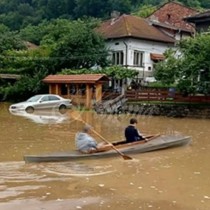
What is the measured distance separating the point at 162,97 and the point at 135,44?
36.8ft

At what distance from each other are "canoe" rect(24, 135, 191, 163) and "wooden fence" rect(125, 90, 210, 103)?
14.9m

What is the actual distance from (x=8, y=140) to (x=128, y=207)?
10141 millimetres

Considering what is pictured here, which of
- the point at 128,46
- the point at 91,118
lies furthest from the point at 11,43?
the point at 91,118

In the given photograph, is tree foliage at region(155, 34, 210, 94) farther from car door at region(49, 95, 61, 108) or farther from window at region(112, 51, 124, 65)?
window at region(112, 51, 124, 65)

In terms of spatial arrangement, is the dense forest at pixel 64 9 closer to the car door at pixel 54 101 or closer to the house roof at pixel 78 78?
the house roof at pixel 78 78

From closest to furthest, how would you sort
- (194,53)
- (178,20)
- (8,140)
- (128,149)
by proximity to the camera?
(128,149) < (8,140) < (194,53) < (178,20)

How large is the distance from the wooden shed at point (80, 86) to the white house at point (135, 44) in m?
6.28

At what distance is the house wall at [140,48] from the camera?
Answer: 42.7 meters

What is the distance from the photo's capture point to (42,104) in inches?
1315

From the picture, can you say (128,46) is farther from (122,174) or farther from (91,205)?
(91,205)

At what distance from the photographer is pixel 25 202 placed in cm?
921

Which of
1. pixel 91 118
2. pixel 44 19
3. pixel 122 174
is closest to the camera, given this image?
pixel 122 174

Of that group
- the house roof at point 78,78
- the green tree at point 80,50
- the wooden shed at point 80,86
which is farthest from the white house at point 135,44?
the house roof at point 78,78

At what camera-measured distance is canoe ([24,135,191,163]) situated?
13.0 meters
